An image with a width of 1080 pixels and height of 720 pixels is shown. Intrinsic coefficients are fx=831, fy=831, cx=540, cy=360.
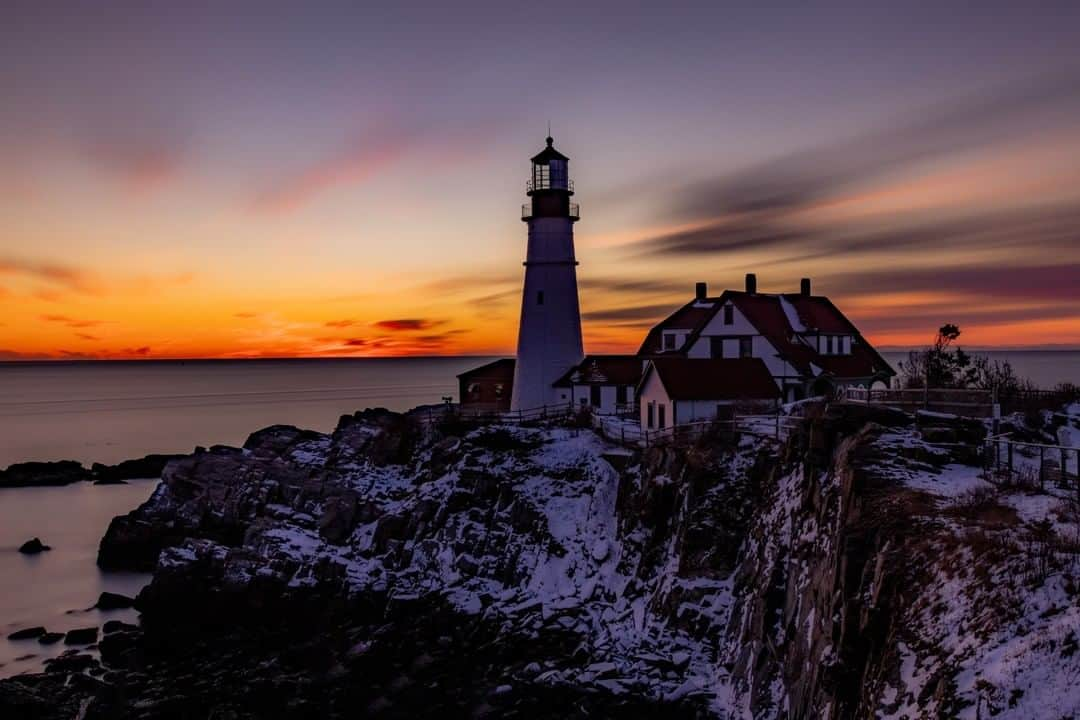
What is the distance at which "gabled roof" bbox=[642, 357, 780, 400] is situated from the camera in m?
41.5

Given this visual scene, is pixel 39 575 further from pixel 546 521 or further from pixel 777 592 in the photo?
pixel 777 592

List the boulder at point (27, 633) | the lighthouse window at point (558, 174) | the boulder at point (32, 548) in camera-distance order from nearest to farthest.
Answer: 1. the boulder at point (27, 633)
2. the boulder at point (32, 548)
3. the lighthouse window at point (558, 174)

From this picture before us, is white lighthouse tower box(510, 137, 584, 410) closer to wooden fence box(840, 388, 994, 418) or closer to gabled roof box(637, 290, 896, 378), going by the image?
gabled roof box(637, 290, 896, 378)

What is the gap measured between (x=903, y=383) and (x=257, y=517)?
49265 mm

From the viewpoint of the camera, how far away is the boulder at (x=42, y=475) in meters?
77.0

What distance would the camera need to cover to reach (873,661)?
1623cm

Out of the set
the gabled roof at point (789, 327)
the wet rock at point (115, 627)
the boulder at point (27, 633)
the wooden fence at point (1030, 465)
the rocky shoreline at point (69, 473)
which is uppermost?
the gabled roof at point (789, 327)

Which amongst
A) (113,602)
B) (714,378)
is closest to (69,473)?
(113,602)

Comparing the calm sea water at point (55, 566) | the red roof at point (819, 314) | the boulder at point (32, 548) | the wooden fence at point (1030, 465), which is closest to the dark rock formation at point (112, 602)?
the calm sea water at point (55, 566)

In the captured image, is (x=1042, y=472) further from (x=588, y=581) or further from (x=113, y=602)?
(x=113, y=602)

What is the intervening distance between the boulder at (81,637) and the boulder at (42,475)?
159 feet

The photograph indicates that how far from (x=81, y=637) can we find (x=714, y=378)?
102ft

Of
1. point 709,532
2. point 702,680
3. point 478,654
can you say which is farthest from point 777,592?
point 478,654

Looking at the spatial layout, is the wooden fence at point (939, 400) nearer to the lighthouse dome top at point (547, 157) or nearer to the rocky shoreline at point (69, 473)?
the lighthouse dome top at point (547, 157)
